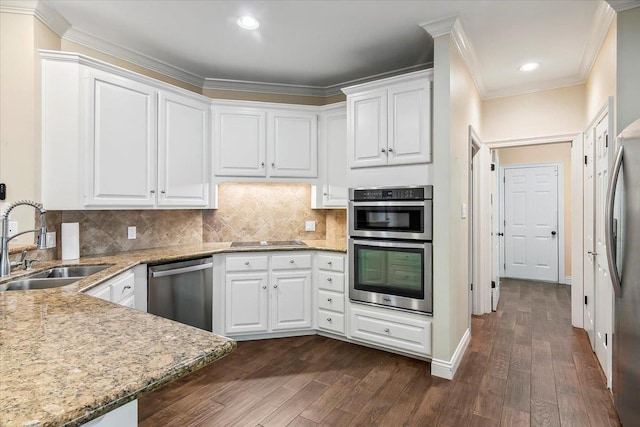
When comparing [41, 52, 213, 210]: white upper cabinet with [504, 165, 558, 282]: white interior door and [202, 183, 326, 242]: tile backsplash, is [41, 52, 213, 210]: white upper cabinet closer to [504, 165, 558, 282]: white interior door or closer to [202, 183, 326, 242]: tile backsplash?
[202, 183, 326, 242]: tile backsplash

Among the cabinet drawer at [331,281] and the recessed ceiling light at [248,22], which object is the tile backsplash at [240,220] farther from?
the recessed ceiling light at [248,22]

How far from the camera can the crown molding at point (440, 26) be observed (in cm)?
247

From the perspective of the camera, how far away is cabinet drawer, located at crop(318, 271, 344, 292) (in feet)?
10.6

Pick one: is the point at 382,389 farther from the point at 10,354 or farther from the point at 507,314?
the point at 507,314

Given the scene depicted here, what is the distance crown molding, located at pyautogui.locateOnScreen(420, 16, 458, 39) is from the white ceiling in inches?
1.6

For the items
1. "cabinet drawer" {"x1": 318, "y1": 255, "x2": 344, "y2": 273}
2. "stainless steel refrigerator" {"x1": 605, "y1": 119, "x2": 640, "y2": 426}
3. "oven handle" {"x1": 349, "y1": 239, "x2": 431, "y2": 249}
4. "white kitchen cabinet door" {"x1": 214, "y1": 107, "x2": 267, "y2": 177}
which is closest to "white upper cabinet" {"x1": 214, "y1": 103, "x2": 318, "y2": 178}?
"white kitchen cabinet door" {"x1": 214, "y1": 107, "x2": 267, "y2": 177}

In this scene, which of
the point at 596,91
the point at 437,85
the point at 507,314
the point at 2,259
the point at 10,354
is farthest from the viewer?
the point at 507,314

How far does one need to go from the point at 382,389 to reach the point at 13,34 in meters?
3.45

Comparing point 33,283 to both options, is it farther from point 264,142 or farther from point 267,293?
point 264,142

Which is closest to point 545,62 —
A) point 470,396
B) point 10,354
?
point 470,396

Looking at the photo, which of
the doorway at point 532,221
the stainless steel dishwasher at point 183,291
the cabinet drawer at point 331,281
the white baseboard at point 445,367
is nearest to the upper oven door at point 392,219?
the cabinet drawer at point 331,281

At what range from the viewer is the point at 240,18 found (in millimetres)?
2520

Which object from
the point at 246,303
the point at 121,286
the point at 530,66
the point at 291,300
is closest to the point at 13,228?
the point at 121,286

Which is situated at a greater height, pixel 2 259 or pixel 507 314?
pixel 2 259
